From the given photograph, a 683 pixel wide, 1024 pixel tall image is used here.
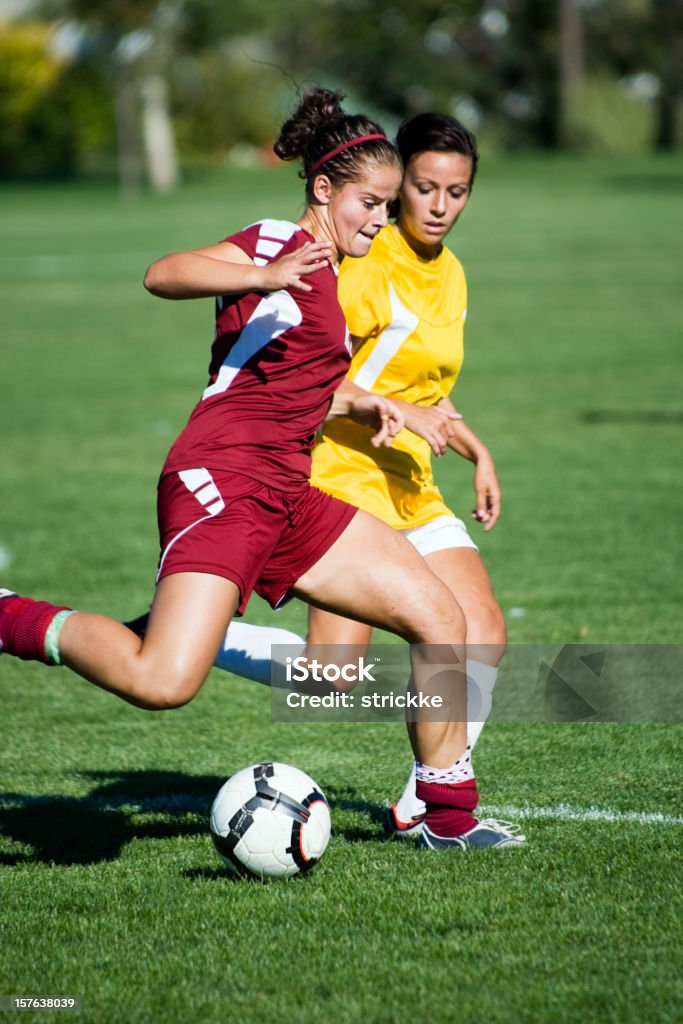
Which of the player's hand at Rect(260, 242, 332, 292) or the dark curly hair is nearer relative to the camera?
the player's hand at Rect(260, 242, 332, 292)

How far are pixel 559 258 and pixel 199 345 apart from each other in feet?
36.2

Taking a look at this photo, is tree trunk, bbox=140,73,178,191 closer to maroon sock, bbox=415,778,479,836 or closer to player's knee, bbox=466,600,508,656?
player's knee, bbox=466,600,508,656

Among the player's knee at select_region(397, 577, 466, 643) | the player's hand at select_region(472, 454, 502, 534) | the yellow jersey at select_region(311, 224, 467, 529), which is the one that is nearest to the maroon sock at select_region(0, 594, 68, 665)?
the player's knee at select_region(397, 577, 466, 643)

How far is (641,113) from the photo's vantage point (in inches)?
2621

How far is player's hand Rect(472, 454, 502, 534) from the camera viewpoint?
4883 mm

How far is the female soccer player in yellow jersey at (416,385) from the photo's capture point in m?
4.74

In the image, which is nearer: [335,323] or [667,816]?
[335,323]

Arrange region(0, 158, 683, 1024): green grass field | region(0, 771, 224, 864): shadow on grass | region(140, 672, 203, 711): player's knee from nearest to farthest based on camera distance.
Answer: region(0, 158, 683, 1024): green grass field, region(140, 672, 203, 711): player's knee, region(0, 771, 224, 864): shadow on grass

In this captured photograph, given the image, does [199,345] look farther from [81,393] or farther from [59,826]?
[59,826]

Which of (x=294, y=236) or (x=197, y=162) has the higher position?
(x=294, y=236)

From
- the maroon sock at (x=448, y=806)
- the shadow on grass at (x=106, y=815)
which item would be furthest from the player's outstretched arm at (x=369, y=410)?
the shadow on grass at (x=106, y=815)

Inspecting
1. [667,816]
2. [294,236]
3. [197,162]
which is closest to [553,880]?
[667,816]

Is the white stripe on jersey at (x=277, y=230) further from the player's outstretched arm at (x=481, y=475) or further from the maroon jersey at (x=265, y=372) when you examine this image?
the player's outstretched arm at (x=481, y=475)

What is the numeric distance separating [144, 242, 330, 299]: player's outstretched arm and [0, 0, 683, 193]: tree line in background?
157 ft
